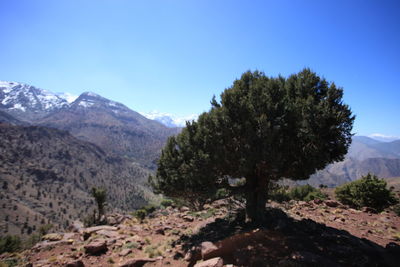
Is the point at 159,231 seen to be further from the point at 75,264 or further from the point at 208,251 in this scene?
the point at 208,251

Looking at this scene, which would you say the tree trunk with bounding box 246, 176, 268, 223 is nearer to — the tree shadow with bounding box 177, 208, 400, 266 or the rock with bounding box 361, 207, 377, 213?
the tree shadow with bounding box 177, 208, 400, 266

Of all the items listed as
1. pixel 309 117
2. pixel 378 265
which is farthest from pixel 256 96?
pixel 378 265

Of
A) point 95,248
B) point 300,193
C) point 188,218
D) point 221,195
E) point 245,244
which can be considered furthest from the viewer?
point 300,193

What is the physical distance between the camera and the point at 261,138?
38.2 feet

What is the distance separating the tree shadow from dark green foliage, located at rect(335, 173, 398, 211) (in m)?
10.8

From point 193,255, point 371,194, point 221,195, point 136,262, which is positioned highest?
point 221,195

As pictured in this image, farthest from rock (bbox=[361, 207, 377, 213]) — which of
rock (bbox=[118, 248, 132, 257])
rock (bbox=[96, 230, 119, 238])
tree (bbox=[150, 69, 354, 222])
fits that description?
rock (bbox=[96, 230, 119, 238])

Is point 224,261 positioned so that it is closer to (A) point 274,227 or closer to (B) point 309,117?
(A) point 274,227

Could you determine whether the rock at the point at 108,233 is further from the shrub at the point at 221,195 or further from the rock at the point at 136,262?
the shrub at the point at 221,195

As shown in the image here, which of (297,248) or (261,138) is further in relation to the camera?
(261,138)

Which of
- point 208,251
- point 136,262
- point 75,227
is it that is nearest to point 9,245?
point 75,227

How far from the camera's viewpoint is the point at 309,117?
1141 centimetres

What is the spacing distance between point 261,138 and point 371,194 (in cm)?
1654

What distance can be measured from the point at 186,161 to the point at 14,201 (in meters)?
181
